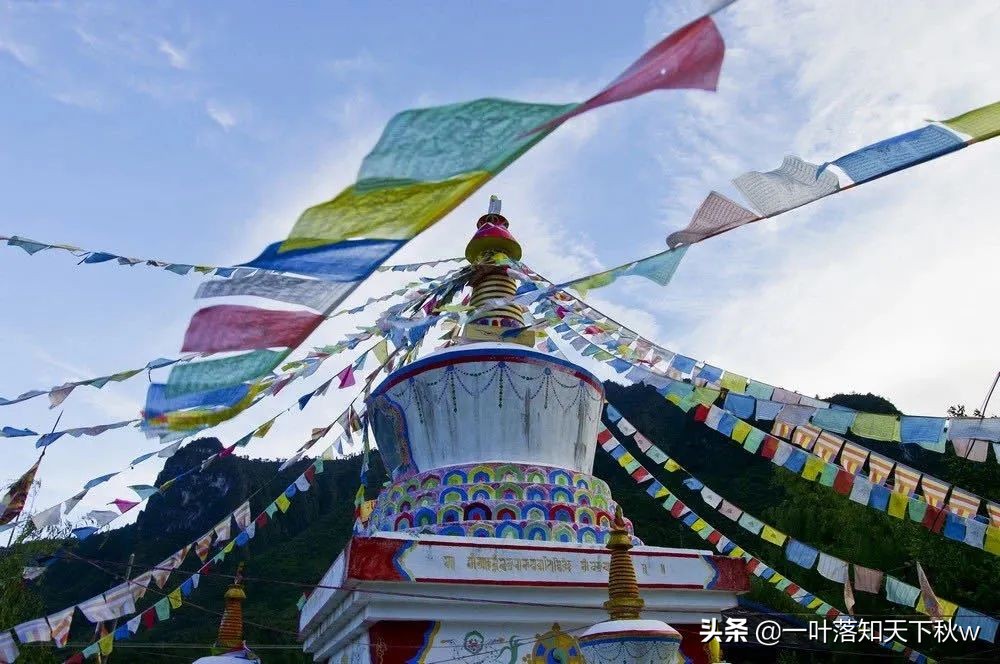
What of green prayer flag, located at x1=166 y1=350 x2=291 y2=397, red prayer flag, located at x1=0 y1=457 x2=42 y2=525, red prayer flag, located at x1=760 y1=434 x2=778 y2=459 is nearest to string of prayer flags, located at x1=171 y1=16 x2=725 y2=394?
green prayer flag, located at x1=166 y1=350 x2=291 y2=397

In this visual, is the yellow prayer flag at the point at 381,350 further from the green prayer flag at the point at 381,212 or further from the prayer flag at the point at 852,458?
the green prayer flag at the point at 381,212

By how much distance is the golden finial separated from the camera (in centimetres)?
483

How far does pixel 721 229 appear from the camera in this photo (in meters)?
3.80

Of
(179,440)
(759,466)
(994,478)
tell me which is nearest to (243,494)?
(759,466)

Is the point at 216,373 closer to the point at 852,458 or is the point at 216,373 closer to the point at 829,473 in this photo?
the point at 829,473

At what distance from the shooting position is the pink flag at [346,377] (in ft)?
24.4

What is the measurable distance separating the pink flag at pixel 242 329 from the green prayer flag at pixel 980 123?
300 cm

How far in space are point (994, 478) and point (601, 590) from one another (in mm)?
10055

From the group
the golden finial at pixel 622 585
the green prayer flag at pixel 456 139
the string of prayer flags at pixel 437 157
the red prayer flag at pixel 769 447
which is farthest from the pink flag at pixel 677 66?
the red prayer flag at pixel 769 447

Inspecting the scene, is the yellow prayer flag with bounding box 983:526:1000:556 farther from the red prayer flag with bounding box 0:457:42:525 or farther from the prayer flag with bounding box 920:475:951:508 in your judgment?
the red prayer flag with bounding box 0:457:42:525

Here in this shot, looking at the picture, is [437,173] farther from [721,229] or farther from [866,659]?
[866,659]

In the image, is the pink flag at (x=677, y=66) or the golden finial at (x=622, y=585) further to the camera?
the golden finial at (x=622, y=585)

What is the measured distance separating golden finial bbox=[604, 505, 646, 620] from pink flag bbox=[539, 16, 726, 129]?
3188 mm

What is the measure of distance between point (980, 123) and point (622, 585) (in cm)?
330
